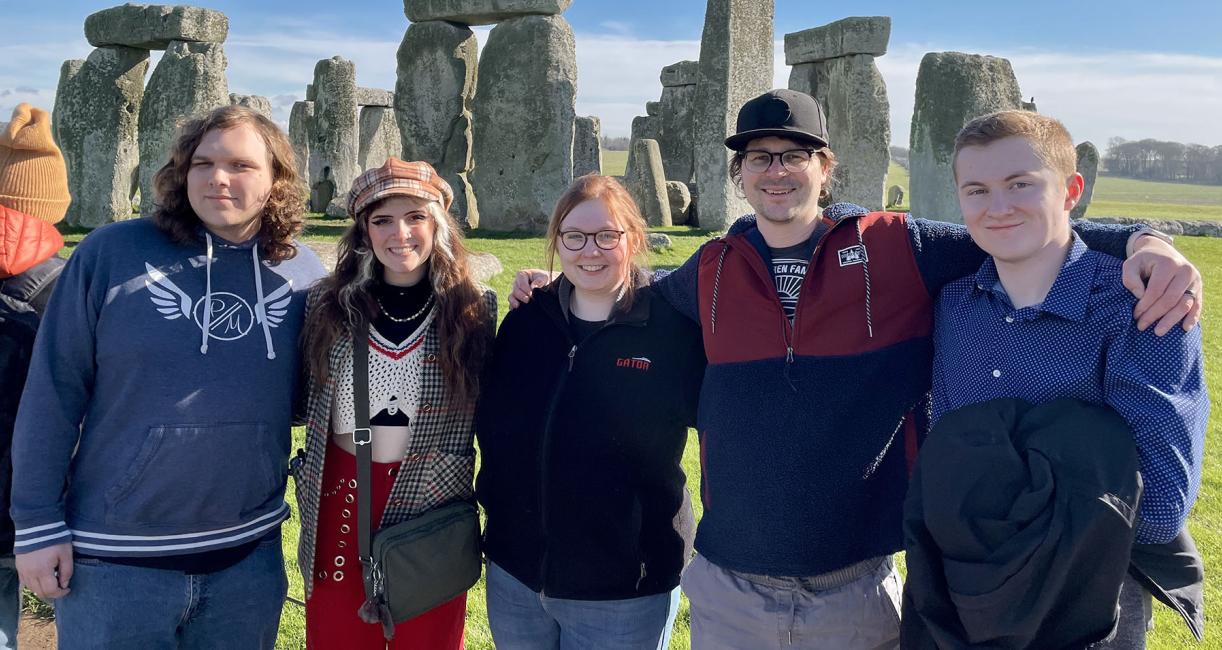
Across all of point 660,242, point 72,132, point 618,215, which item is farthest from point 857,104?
point 618,215

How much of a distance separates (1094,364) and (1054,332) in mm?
88

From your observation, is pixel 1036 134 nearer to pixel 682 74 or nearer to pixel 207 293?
pixel 207 293

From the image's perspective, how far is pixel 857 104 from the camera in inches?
497

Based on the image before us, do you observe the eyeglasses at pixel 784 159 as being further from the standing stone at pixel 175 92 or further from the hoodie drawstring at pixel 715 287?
the standing stone at pixel 175 92

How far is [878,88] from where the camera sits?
12.6m

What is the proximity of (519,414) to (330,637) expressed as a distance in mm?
695

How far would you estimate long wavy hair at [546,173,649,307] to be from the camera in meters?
2.23

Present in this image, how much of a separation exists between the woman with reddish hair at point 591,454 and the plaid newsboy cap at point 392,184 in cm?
33

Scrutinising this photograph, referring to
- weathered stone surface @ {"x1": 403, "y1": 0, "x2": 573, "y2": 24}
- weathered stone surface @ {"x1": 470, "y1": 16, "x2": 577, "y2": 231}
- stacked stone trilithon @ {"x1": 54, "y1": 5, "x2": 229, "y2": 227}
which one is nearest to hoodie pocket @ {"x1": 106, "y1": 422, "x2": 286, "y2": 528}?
weathered stone surface @ {"x1": 470, "y1": 16, "x2": 577, "y2": 231}

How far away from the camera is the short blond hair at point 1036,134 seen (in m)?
1.81

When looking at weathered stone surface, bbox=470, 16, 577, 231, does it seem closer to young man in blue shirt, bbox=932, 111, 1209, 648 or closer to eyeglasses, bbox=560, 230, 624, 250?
eyeglasses, bbox=560, 230, 624, 250

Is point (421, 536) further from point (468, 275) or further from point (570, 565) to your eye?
point (468, 275)

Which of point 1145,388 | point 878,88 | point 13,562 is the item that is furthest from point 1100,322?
point 878,88

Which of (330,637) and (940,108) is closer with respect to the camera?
(330,637)
